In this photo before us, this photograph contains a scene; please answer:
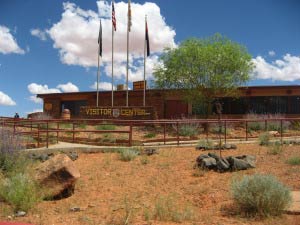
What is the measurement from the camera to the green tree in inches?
1085

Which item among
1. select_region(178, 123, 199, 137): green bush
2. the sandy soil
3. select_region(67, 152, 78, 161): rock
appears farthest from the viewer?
select_region(178, 123, 199, 137): green bush

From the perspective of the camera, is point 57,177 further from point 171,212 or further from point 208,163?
point 208,163

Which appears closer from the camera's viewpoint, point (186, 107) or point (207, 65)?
point (207, 65)

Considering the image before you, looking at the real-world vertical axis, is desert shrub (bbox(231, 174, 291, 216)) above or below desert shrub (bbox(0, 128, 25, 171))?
below

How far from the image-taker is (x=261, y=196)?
26.2 ft

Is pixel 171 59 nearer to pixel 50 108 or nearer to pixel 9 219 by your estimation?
pixel 50 108

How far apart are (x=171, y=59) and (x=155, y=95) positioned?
729 centimetres

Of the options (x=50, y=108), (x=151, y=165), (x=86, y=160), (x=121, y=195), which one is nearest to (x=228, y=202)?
(x=121, y=195)

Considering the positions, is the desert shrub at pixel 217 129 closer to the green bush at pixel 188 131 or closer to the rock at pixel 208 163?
the green bush at pixel 188 131

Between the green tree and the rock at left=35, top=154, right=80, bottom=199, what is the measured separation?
18472mm

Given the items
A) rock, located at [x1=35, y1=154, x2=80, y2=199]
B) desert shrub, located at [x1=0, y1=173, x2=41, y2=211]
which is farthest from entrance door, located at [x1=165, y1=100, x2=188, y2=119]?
desert shrub, located at [x1=0, y1=173, x2=41, y2=211]

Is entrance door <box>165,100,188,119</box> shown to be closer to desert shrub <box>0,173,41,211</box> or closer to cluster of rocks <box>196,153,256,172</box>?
cluster of rocks <box>196,153,256,172</box>

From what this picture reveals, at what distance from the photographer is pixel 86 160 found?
14.8 metres

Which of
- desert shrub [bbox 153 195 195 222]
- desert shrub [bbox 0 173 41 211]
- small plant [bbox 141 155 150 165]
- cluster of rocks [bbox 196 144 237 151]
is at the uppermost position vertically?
cluster of rocks [bbox 196 144 237 151]
